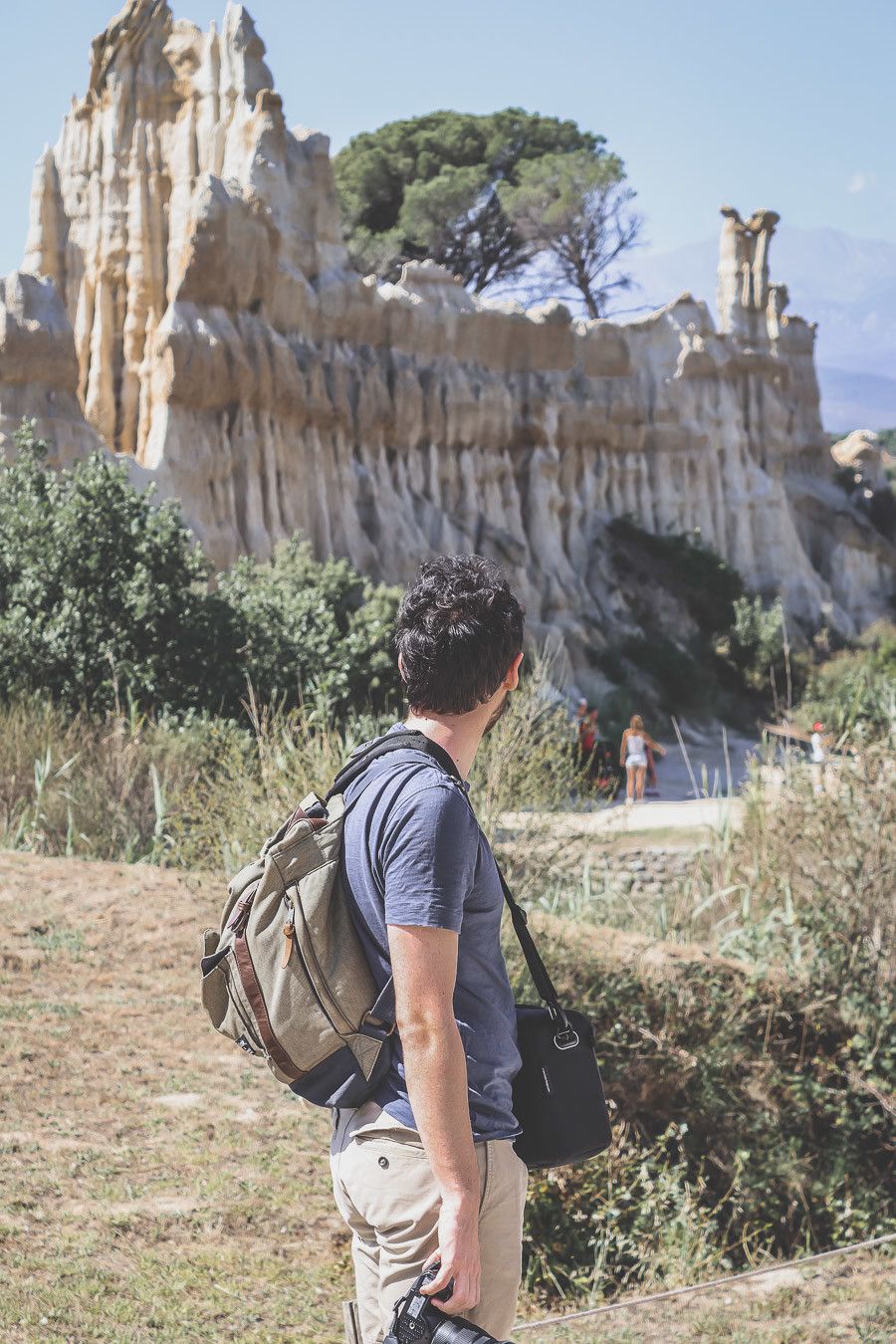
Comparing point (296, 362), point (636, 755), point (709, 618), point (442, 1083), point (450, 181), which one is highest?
point (450, 181)

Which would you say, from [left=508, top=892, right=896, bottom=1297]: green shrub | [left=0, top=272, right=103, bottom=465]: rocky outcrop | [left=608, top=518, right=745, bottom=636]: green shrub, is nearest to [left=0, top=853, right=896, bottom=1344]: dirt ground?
[left=508, top=892, right=896, bottom=1297]: green shrub

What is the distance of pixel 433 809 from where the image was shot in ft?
7.20

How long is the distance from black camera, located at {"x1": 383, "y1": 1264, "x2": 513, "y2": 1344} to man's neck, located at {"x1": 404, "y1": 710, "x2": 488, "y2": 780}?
2.80 feet

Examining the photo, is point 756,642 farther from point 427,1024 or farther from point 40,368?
point 427,1024

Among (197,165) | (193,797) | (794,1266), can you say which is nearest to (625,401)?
(197,165)

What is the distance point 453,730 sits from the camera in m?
2.43

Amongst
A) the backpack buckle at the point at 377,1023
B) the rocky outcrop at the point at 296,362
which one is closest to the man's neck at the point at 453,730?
the backpack buckle at the point at 377,1023

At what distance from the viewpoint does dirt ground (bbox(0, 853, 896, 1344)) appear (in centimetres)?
422

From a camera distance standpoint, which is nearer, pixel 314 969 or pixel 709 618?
pixel 314 969

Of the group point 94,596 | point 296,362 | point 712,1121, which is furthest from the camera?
point 296,362

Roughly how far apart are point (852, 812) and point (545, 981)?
5.48 meters

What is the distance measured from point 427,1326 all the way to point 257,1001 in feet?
1.93

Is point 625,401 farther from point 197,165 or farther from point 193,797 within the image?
point 193,797

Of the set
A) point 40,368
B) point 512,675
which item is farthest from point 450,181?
point 512,675
